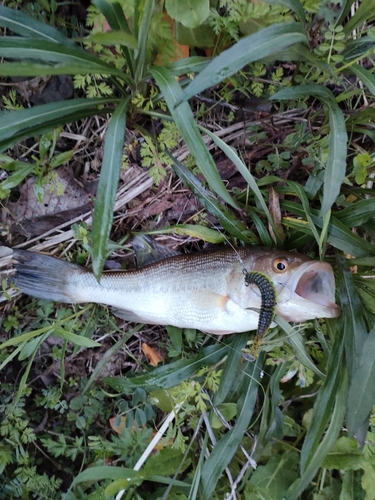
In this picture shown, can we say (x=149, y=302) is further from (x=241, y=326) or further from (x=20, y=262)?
(x=20, y=262)

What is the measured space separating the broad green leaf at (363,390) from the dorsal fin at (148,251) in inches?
43.9

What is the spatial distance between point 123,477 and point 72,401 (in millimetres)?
679

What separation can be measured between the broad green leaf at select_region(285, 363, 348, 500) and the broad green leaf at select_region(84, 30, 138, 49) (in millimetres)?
1800

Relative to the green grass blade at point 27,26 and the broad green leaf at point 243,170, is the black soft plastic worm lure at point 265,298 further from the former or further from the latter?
the green grass blade at point 27,26

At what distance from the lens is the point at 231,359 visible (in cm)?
222

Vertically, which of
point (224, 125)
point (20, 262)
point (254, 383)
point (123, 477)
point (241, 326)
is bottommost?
point (123, 477)

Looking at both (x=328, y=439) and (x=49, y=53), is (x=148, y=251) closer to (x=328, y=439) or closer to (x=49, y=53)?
(x=49, y=53)

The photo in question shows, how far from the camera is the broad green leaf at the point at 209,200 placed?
7.05ft

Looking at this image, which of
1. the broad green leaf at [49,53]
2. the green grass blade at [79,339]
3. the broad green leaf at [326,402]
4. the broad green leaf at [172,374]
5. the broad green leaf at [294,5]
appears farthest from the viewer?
the broad green leaf at [172,374]

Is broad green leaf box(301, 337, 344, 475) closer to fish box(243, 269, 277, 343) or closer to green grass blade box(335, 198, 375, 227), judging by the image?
fish box(243, 269, 277, 343)

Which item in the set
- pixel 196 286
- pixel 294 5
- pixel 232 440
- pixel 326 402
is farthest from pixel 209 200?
pixel 232 440

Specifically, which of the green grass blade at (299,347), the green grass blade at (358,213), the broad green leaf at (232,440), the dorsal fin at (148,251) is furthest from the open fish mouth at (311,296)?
the dorsal fin at (148,251)

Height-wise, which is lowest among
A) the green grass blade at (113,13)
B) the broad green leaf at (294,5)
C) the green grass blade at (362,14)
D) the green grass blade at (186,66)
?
the green grass blade at (186,66)

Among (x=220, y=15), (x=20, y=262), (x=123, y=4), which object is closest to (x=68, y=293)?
(x=20, y=262)
